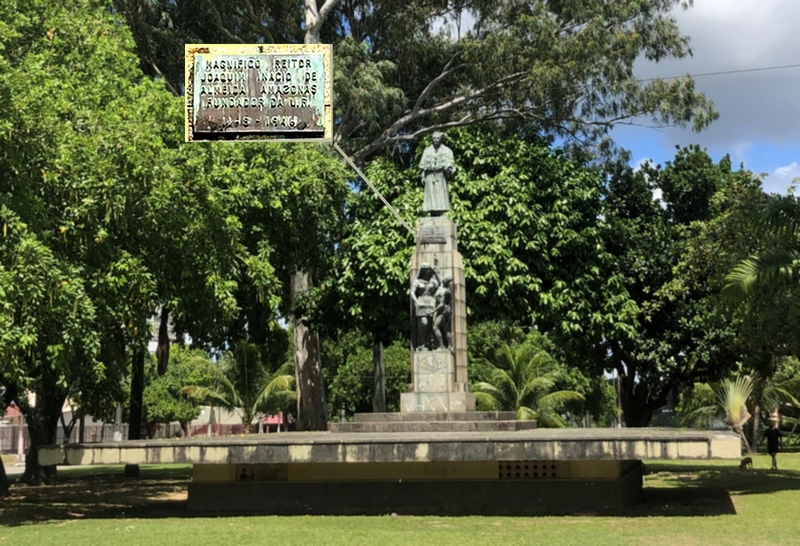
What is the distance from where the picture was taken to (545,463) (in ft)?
43.4

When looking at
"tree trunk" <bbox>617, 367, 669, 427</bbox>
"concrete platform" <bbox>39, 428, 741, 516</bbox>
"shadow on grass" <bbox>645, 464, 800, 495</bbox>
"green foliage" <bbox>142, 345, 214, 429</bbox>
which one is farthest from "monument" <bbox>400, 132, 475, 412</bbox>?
"green foliage" <bbox>142, 345, 214, 429</bbox>

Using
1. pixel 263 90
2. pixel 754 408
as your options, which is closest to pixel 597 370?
pixel 754 408

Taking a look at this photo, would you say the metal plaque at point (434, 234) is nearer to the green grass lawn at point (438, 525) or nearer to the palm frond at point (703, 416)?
the green grass lawn at point (438, 525)

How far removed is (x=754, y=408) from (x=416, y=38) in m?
15.9

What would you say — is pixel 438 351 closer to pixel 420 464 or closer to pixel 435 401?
pixel 435 401

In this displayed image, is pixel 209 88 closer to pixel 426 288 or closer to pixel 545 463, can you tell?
pixel 426 288

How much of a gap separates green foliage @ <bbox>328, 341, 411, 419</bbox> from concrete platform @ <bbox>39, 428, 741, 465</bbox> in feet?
107

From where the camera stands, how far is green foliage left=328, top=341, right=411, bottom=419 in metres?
46.0

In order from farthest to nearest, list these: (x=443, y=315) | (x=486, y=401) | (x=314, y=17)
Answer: (x=486, y=401)
(x=314, y=17)
(x=443, y=315)

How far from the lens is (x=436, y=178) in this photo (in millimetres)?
17609

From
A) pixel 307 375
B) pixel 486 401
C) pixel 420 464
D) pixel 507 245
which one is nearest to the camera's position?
pixel 420 464

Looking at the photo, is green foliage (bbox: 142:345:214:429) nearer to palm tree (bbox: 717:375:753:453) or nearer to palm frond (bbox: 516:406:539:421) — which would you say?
palm frond (bbox: 516:406:539:421)

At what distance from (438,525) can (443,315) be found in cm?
513

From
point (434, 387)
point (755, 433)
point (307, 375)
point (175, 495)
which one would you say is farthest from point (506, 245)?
point (755, 433)
